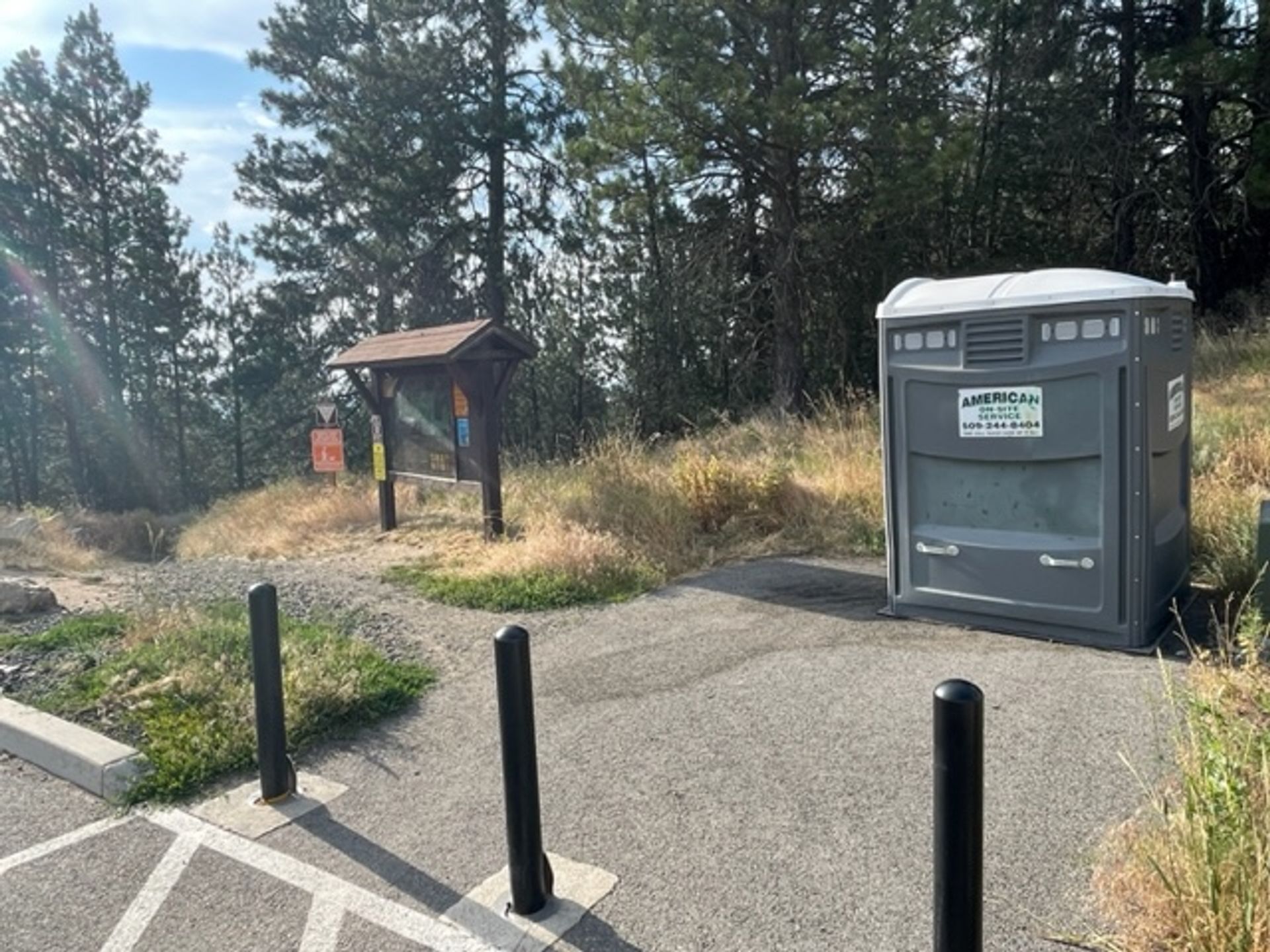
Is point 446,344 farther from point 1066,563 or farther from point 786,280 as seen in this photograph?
point 786,280

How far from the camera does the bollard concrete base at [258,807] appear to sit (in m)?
3.38

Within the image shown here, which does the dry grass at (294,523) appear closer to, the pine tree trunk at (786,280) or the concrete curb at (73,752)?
the concrete curb at (73,752)

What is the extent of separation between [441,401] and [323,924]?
7292 mm

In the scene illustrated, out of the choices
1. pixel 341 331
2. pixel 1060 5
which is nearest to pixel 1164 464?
pixel 1060 5

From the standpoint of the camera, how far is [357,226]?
25.4 metres

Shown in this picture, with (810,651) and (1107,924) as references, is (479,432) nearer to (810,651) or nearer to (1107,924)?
(810,651)

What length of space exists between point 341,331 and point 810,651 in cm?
2582

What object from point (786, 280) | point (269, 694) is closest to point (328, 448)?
point (786, 280)

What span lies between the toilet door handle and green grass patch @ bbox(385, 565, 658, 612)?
283cm

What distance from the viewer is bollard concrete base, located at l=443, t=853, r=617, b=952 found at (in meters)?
2.62

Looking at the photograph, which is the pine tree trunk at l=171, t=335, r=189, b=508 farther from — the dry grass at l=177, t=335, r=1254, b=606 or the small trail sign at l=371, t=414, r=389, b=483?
the small trail sign at l=371, t=414, r=389, b=483

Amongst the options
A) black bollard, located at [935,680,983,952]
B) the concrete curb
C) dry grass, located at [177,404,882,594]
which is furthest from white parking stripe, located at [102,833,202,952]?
dry grass, located at [177,404,882,594]

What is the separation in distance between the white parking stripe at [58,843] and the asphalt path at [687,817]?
0.02m

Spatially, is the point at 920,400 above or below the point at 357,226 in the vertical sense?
below
